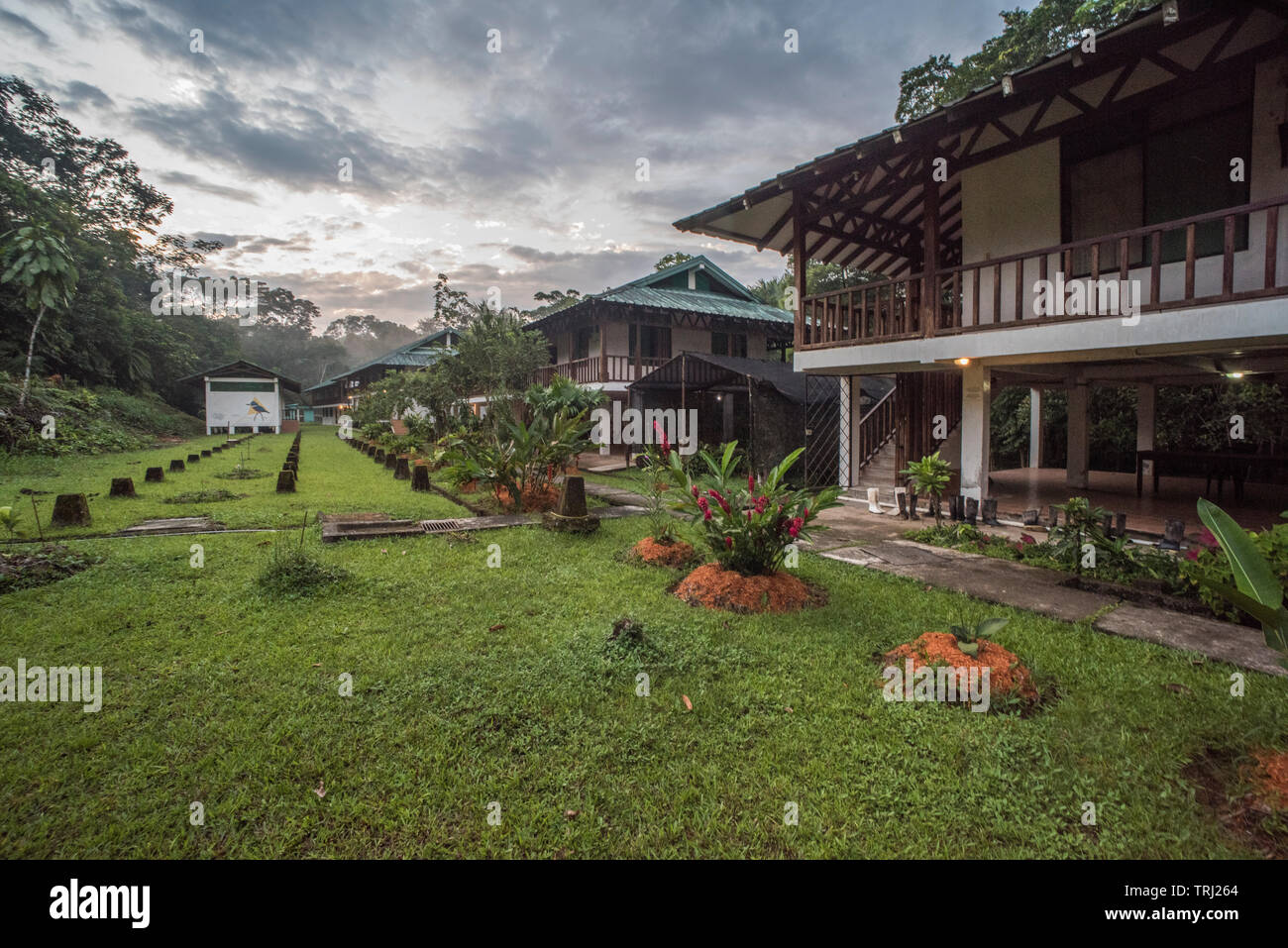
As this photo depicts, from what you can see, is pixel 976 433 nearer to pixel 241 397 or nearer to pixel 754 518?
pixel 754 518

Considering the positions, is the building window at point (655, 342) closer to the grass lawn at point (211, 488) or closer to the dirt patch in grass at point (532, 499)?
the grass lawn at point (211, 488)

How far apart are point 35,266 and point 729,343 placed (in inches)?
921

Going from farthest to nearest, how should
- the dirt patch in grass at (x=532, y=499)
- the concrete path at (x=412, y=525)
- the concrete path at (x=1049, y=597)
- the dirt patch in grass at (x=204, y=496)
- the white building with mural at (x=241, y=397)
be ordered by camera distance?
the white building with mural at (x=241, y=397) → the dirt patch in grass at (x=204, y=496) → the dirt patch in grass at (x=532, y=499) → the concrete path at (x=412, y=525) → the concrete path at (x=1049, y=597)

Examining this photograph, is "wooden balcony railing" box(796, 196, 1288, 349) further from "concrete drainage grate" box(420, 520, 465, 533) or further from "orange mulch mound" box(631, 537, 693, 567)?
"concrete drainage grate" box(420, 520, 465, 533)

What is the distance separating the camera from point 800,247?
9578 millimetres

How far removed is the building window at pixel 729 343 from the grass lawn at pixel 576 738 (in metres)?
18.1

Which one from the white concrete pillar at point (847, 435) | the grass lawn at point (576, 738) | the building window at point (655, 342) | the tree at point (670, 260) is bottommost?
the grass lawn at point (576, 738)

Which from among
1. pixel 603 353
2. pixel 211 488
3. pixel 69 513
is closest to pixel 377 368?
pixel 603 353

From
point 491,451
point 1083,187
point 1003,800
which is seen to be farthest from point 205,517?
point 1083,187

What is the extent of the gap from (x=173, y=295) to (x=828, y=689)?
49.5 m

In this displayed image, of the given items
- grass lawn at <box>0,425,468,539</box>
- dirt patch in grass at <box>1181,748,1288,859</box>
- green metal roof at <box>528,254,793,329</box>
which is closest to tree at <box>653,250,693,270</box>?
green metal roof at <box>528,254,793,329</box>

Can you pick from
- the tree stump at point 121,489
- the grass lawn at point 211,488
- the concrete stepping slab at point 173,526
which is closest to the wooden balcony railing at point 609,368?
the grass lawn at point 211,488

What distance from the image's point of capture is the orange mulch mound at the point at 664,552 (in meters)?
6.15
